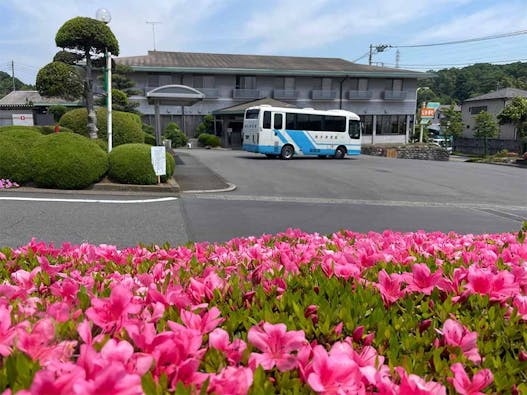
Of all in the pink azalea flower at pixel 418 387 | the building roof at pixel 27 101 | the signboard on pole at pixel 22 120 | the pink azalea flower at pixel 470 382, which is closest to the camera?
the pink azalea flower at pixel 418 387

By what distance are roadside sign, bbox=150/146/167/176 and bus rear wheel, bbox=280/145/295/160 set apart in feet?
50.1

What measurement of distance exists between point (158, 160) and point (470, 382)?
10990mm

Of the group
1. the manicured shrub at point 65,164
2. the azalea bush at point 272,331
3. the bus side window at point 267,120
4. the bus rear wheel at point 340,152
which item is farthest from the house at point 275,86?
the azalea bush at point 272,331

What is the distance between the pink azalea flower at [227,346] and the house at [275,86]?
1493 inches

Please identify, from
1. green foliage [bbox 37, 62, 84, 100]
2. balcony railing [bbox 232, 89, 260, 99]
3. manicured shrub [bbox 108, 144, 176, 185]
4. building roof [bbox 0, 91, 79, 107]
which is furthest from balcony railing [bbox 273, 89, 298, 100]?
manicured shrub [bbox 108, 144, 176, 185]

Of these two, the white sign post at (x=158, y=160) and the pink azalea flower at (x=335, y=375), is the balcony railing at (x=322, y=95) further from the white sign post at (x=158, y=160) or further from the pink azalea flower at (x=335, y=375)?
the pink azalea flower at (x=335, y=375)

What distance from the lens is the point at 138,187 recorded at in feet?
37.3

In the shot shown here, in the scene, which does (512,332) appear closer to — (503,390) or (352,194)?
(503,390)

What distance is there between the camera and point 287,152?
26.6m

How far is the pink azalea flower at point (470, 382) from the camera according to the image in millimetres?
1188

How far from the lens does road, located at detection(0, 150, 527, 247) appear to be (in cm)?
721

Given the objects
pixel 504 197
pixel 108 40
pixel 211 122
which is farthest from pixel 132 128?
pixel 211 122

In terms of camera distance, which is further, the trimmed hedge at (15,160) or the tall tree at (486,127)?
the tall tree at (486,127)

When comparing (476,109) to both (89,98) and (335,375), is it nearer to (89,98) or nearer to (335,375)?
(89,98)
